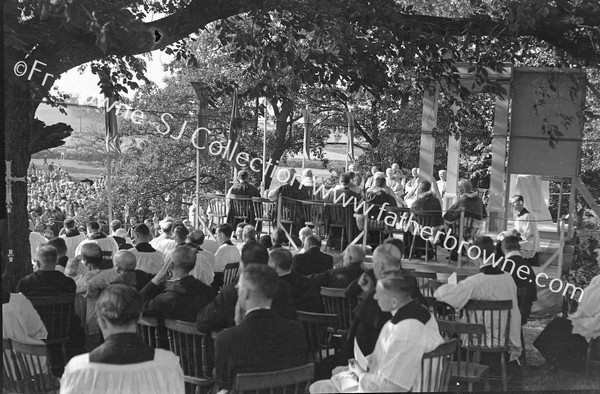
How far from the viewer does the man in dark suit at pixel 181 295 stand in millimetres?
6078

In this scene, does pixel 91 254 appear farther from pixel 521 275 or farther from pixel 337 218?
pixel 337 218

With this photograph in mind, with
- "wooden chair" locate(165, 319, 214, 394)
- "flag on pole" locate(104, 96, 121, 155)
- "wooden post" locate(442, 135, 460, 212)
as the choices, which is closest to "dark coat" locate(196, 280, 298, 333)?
"wooden chair" locate(165, 319, 214, 394)

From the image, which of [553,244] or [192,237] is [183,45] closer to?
[192,237]

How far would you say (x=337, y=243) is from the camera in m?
13.1

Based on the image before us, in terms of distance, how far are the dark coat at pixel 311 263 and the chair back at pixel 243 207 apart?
548 cm

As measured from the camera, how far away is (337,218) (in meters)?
12.8

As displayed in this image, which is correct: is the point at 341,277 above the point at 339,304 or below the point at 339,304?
above

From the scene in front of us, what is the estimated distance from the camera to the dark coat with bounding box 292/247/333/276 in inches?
329

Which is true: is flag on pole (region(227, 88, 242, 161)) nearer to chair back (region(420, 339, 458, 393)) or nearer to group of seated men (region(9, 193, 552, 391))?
group of seated men (region(9, 193, 552, 391))

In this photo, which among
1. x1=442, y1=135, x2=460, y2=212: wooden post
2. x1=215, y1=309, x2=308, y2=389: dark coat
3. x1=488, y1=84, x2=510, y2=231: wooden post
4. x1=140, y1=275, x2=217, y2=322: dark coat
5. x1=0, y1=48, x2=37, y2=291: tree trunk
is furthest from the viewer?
x1=442, y1=135, x2=460, y2=212: wooden post

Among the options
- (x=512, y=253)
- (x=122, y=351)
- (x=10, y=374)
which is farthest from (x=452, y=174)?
(x=122, y=351)

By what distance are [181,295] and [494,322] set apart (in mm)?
3115

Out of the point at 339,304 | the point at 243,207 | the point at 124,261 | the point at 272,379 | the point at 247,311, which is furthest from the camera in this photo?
the point at 243,207

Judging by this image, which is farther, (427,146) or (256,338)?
(427,146)
